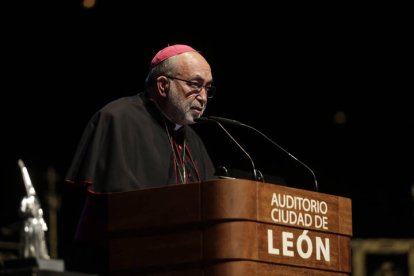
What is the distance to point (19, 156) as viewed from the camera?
789 cm

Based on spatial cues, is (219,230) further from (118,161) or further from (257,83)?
(257,83)

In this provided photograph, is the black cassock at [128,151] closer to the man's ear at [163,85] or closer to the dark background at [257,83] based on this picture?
the man's ear at [163,85]

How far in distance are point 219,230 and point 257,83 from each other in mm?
4750

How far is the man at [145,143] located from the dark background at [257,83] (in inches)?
122

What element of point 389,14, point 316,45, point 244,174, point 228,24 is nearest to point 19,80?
point 228,24

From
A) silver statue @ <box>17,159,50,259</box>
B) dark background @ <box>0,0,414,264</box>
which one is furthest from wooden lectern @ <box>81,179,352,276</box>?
dark background @ <box>0,0,414,264</box>

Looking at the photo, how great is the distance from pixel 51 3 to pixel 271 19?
5.48ft

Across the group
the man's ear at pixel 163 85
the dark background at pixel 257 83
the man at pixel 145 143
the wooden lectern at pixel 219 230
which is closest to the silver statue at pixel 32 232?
the wooden lectern at pixel 219 230

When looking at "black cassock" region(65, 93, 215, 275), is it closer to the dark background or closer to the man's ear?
the man's ear

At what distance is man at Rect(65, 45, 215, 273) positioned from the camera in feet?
14.8

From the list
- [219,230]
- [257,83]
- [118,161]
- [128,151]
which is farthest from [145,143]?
[257,83]

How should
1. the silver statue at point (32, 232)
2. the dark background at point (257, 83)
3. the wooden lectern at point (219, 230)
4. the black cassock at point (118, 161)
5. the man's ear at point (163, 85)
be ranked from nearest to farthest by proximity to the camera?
1. the silver statue at point (32, 232)
2. the wooden lectern at point (219, 230)
3. the black cassock at point (118, 161)
4. the man's ear at point (163, 85)
5. the dark background at point (257, 83)

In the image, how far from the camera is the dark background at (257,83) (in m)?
8.08

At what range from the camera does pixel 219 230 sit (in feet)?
13.3
